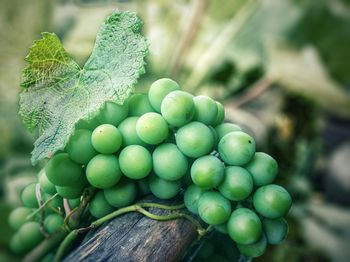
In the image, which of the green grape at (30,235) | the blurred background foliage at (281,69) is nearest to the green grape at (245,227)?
the green grape at (30,235)

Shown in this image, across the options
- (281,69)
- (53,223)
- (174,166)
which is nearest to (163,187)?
(174,166)

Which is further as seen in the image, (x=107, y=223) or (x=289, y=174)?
(x=289, y=174)

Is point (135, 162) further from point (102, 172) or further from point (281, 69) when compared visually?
point (281, 69)

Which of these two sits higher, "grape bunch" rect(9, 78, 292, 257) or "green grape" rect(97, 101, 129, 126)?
"green grape" rect(97, 101, 129, 126)

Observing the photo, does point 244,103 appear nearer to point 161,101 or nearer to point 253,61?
point 253,61

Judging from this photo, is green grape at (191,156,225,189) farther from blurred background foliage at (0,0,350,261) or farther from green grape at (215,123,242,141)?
blurred background foliage at (0,0,350,261)

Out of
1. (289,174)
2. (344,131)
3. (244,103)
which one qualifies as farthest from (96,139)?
(344,131)

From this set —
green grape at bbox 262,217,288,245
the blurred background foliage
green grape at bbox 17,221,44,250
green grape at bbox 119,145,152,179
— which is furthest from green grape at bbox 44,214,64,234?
the blurred background foliage
